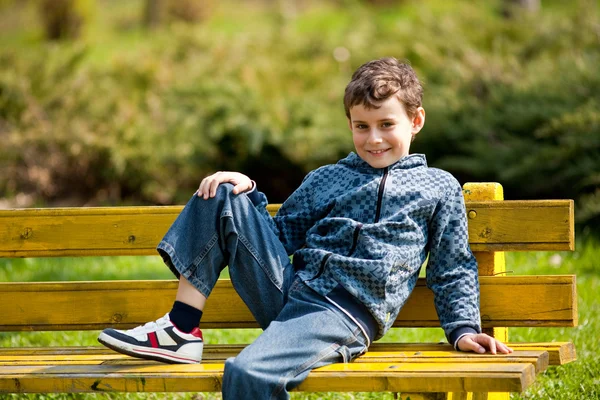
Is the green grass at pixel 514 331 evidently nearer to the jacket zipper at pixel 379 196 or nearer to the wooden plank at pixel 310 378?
A: the jacket zipper at pixel 379 196

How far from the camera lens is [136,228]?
121 inches

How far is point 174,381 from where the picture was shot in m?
2.40

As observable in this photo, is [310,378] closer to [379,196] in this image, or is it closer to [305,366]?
[305,366]

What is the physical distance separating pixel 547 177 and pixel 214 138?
2.84m

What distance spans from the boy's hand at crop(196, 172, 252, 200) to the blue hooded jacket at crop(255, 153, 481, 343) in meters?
0.14

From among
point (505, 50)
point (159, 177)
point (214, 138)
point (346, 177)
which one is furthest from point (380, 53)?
point (346, 177)

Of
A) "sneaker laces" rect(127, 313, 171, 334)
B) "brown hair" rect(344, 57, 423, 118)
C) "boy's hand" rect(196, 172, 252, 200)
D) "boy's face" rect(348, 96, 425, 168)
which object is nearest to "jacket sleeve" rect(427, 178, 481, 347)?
"boy's face" rect(348, 96, 425, 168)

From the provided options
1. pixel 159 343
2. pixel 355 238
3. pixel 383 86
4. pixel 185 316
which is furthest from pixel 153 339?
pixel 383 86

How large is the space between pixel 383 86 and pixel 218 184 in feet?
2.11

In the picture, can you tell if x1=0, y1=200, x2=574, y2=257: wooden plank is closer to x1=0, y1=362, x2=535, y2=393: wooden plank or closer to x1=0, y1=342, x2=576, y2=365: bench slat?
x1=0, y1=342, x2=576, y2=365: bench slat

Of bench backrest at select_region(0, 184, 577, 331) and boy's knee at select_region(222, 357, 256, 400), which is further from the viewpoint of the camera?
bench backrest at select_region(0, 184, 577, 331)

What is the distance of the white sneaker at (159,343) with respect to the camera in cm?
254

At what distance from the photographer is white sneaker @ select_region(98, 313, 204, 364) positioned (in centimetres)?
254

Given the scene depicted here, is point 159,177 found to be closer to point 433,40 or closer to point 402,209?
point 433,40
